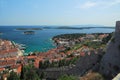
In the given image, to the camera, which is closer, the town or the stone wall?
the stone wall

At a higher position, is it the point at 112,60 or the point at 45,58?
the point at 112,60

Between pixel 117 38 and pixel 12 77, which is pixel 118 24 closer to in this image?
pixel 117 38

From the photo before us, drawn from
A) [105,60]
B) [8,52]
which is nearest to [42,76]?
[105,60]

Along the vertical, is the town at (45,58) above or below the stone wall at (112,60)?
below

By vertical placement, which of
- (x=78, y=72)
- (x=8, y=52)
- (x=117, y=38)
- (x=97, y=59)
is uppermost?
(x=117, y=38)

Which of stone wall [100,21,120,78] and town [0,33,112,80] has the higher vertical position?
stone wall [100,21,120,78]

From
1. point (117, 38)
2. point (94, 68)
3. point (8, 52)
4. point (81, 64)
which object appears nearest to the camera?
point (117, 38)

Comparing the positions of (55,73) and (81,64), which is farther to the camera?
(55,73)

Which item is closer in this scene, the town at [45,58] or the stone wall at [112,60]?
the stone wall at [112,60]

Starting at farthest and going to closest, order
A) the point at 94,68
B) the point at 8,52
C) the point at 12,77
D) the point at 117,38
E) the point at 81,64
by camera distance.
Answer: the point at 8,52 → the point at 12,77 → the point at 81,64 → the point at 94,68 → the point at 117,38

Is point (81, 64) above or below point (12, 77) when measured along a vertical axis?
above

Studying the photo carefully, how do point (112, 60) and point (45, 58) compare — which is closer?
point (112, 60)
